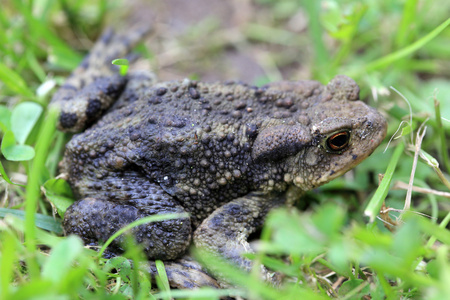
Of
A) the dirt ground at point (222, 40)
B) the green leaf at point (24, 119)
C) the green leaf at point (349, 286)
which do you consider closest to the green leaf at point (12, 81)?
the green leaf at point (24, 119)

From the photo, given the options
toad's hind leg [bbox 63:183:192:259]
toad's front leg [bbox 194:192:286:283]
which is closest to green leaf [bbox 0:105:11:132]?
toad's hind leg [bbox 63:183:192:259]

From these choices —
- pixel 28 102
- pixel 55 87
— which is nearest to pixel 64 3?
pixel 55 87

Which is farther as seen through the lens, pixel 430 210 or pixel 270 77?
pixel 270 77

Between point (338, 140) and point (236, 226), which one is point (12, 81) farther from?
point (338, 140)

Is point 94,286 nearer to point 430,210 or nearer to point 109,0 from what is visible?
point 430,210

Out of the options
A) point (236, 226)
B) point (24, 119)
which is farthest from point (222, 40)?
point (236, 226)

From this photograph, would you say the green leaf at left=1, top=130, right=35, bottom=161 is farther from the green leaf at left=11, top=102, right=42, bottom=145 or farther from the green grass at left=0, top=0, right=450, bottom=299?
the green leaf at left=11, top=102, right=42, bottom=145
